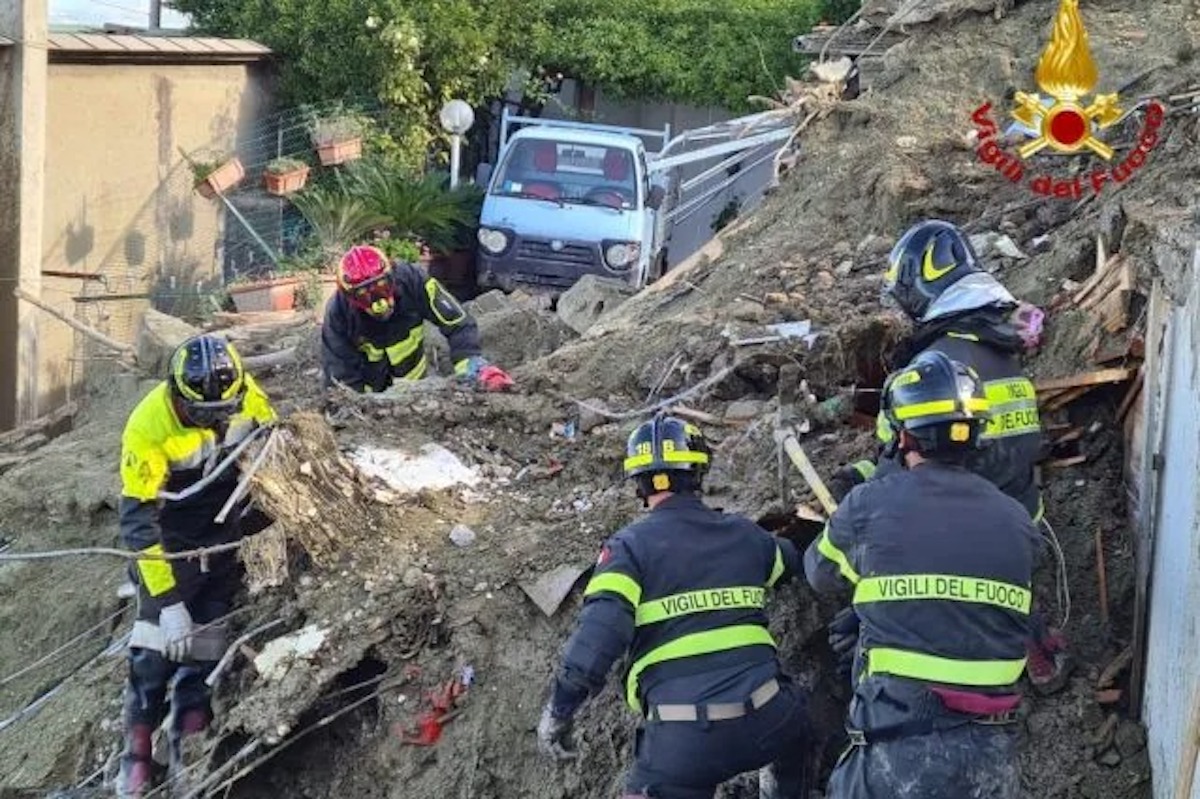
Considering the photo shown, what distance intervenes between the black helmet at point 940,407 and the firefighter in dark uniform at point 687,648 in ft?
2.58

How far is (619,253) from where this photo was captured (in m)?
14.2

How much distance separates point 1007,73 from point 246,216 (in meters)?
8.99

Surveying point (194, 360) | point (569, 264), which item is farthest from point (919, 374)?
point (569, 264)

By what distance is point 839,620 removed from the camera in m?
5.00

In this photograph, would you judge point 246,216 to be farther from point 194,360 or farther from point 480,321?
point 194,360

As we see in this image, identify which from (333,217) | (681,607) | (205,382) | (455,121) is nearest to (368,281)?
(205,382)

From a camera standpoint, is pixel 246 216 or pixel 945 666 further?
pixel 246 216

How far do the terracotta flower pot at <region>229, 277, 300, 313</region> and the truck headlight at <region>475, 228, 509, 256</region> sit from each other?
2.04 metres

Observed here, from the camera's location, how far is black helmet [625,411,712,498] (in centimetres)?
479

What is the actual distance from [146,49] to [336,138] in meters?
2.61

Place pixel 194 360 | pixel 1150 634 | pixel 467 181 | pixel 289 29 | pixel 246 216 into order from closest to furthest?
1. pixel 1150 634
2. pixel 194 360
3. pixel 246 216
4. pixel 289 29
5. pixel 467 181

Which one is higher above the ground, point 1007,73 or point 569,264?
point 1007,73

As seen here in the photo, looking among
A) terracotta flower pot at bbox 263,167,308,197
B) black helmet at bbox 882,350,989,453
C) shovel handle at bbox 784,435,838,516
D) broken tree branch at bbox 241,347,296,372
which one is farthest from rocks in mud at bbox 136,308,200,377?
black helmet at bbox 882,350,989,453

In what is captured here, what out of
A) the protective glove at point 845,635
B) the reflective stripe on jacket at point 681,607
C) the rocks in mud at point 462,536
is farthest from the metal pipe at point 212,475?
the protective glove at point 845,635
